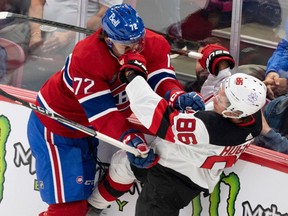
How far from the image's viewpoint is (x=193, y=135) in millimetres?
2562

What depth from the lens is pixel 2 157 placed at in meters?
3.33

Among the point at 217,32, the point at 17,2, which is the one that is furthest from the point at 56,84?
the point at 17,2

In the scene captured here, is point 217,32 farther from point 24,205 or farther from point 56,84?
point 24,205

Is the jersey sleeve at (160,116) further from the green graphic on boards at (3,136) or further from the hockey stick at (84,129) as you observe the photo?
the green graphic on boards at (3,136)

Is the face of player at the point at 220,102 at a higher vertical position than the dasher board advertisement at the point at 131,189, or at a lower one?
higher

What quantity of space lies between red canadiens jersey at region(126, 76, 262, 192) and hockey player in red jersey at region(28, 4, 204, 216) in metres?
0.09

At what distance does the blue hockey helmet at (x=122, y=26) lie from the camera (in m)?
2.62

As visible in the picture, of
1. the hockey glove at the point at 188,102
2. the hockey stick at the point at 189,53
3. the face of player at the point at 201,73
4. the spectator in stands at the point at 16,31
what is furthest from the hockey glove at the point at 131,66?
the spectator in stands at the point at 16,31

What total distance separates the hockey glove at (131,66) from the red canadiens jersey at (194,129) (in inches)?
1.4

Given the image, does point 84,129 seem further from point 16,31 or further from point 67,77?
point 16,31

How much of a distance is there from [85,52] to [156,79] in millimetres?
292

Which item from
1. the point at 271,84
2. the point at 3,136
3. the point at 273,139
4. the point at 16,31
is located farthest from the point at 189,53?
the point at 16,31

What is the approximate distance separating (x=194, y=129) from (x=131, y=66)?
11.0 inches

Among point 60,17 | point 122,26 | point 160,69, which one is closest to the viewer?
point 122,26
